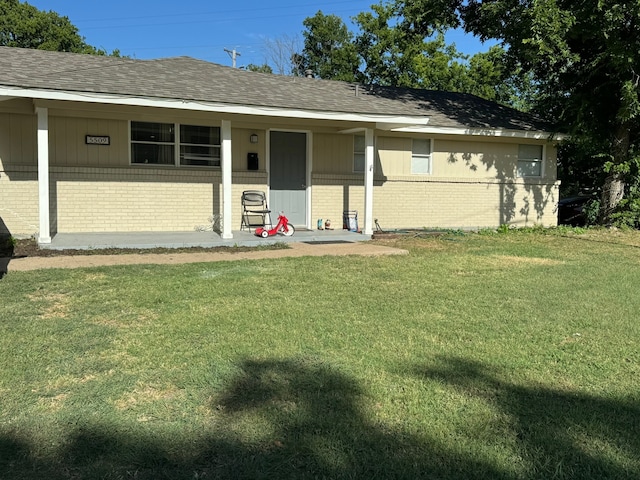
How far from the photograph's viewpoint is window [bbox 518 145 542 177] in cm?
1533

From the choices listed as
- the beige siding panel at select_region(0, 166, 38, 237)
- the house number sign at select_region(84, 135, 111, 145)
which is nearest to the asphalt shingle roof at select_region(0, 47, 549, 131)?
the house number sign at select_region(84, 135, 111, 145)

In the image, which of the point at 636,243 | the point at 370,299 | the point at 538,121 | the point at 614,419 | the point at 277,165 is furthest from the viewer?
the point at 538,121

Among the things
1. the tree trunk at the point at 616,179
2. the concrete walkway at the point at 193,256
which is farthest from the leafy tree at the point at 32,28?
the tree trunk at the point at 616,179

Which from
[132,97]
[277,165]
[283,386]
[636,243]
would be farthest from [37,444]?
[636,243]

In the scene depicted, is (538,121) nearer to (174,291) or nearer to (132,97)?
(132,97)

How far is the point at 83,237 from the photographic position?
1047cm

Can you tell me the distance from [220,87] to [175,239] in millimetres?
3236

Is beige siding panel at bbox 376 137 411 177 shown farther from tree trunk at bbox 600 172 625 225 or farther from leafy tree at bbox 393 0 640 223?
tree trunk at bbox 600 172 625 225

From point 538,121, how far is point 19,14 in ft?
91.0

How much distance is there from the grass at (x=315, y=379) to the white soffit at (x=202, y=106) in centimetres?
330

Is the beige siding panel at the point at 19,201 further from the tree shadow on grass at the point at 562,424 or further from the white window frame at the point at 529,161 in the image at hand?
the white window frame at the point at 529,161

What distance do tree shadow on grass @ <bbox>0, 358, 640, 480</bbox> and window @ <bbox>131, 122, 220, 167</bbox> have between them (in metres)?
9.04

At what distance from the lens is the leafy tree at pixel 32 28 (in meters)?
29.2

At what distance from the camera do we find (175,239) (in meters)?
10.4
